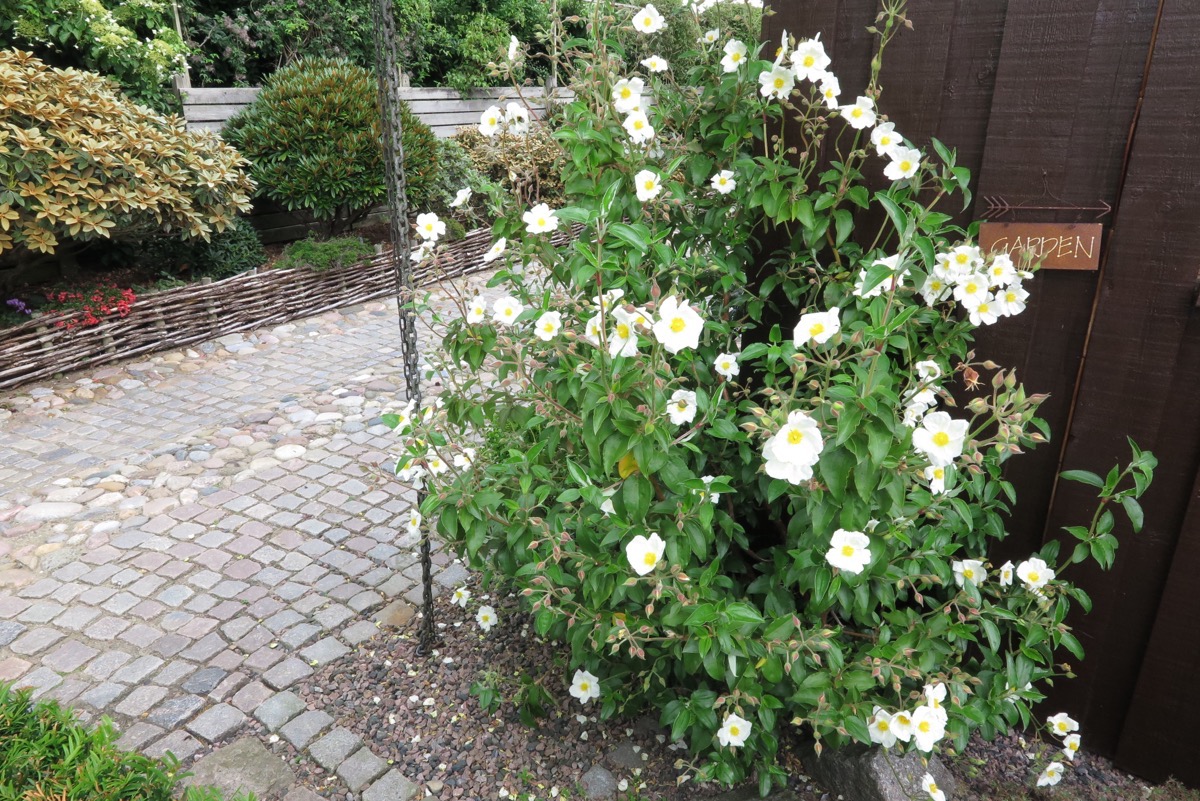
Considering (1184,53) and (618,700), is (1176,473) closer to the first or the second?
(1184,53)

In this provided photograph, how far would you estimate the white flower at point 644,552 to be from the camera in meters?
1.58

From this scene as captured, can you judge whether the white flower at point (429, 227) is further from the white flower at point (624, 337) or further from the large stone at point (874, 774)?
the large stone at point (874, 774)

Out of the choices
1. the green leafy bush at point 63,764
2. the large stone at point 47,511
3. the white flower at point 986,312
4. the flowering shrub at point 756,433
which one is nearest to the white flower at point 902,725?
the flowering shrub at point 756,433

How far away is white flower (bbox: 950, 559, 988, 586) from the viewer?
1862mm

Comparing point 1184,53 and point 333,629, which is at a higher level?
point 1184,53

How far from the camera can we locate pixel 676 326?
144 cm

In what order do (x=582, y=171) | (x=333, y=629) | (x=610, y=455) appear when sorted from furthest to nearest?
(x=333, y=629) < (x=582, y=171) < (x=610, y=455)

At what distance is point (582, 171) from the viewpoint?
198cm

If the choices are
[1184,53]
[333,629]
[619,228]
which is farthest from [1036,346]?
[333,629]

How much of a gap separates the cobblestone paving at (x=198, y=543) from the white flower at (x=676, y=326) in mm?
1463

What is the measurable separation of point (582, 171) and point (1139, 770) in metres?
2.20

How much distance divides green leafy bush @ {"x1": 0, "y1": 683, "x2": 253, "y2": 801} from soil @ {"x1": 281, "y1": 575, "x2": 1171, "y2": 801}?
55cm

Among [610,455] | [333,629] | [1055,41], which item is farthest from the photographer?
[333,629]

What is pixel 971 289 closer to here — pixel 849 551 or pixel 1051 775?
pixel 849 551
